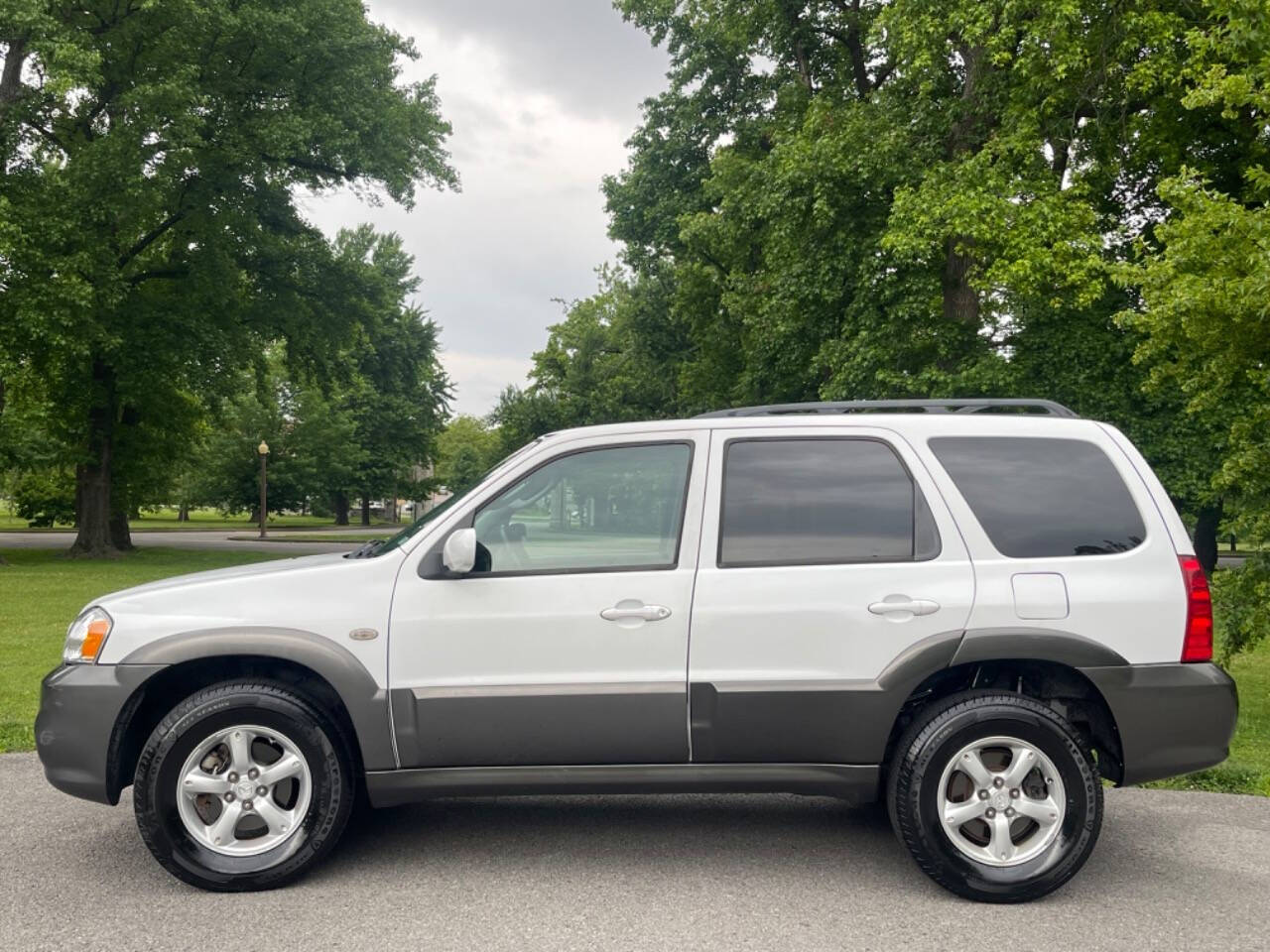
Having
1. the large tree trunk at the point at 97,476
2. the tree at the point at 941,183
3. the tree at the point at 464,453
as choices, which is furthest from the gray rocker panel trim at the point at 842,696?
the tree at the point at 464,453

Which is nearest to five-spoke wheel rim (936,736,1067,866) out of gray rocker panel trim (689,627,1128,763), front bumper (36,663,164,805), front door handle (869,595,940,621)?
gray rocker panel trim (689,627,1128,763)

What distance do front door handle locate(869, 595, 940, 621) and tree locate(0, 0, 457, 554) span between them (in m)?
20.5

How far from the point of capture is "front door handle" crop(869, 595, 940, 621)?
13.6ft

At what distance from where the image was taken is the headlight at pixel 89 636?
4.18 metres

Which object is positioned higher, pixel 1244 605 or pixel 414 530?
pixel 414 530

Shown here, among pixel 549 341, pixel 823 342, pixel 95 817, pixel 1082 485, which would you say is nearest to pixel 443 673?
pixel 95 817

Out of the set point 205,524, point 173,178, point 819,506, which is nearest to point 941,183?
point 819,506

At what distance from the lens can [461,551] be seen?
4.07 metres

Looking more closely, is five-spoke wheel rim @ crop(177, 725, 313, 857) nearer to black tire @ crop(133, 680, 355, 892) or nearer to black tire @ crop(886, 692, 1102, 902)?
black tire @ crop(133, 680, 355, 892)

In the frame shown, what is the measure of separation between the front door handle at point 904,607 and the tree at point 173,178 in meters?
20.5

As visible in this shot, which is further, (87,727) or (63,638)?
(63,638)

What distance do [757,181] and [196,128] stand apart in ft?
40.1

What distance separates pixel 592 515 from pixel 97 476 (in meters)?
26.9

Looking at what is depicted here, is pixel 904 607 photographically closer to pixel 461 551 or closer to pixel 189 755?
pixel 461 551
